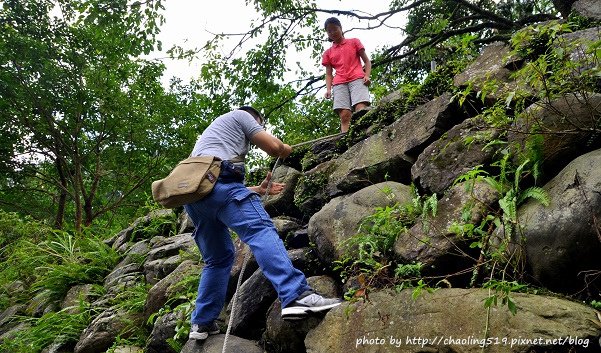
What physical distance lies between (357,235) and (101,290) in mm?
4869

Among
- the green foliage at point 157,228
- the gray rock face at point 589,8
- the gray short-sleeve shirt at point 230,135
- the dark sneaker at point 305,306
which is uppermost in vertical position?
the gray rock face at point 589,8

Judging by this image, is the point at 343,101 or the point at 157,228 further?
the point at 157,228

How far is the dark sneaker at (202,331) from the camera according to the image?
16.3 ft

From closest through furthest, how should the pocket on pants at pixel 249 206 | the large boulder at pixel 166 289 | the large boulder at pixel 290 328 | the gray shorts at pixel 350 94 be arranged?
the large boulder at pixel 290 328 → the pocket on pants at pixel 249 206 → the large boulder at pixel 166 289 → the gray shorts at pixel 350 94

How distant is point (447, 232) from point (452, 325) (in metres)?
0.88

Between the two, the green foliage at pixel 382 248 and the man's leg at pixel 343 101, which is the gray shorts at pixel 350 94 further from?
the green foliage at pixel 382 248

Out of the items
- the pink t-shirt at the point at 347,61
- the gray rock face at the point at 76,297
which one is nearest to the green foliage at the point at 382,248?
the pink t-shirt at the point at 347,61

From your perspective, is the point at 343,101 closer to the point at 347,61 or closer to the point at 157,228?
the point at 347,61

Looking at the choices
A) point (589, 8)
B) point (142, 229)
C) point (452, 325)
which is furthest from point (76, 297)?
point (589, 8)

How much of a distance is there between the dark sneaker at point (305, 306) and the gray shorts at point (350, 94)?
4.29 m

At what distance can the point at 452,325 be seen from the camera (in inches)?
140

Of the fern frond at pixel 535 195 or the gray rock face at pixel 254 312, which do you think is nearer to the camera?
the fern frond at pixel 535 195

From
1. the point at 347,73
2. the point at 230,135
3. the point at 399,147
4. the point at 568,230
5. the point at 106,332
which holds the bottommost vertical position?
the point at 106,332

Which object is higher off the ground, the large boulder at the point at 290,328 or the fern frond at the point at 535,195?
the fern frond at the point at 535,195
